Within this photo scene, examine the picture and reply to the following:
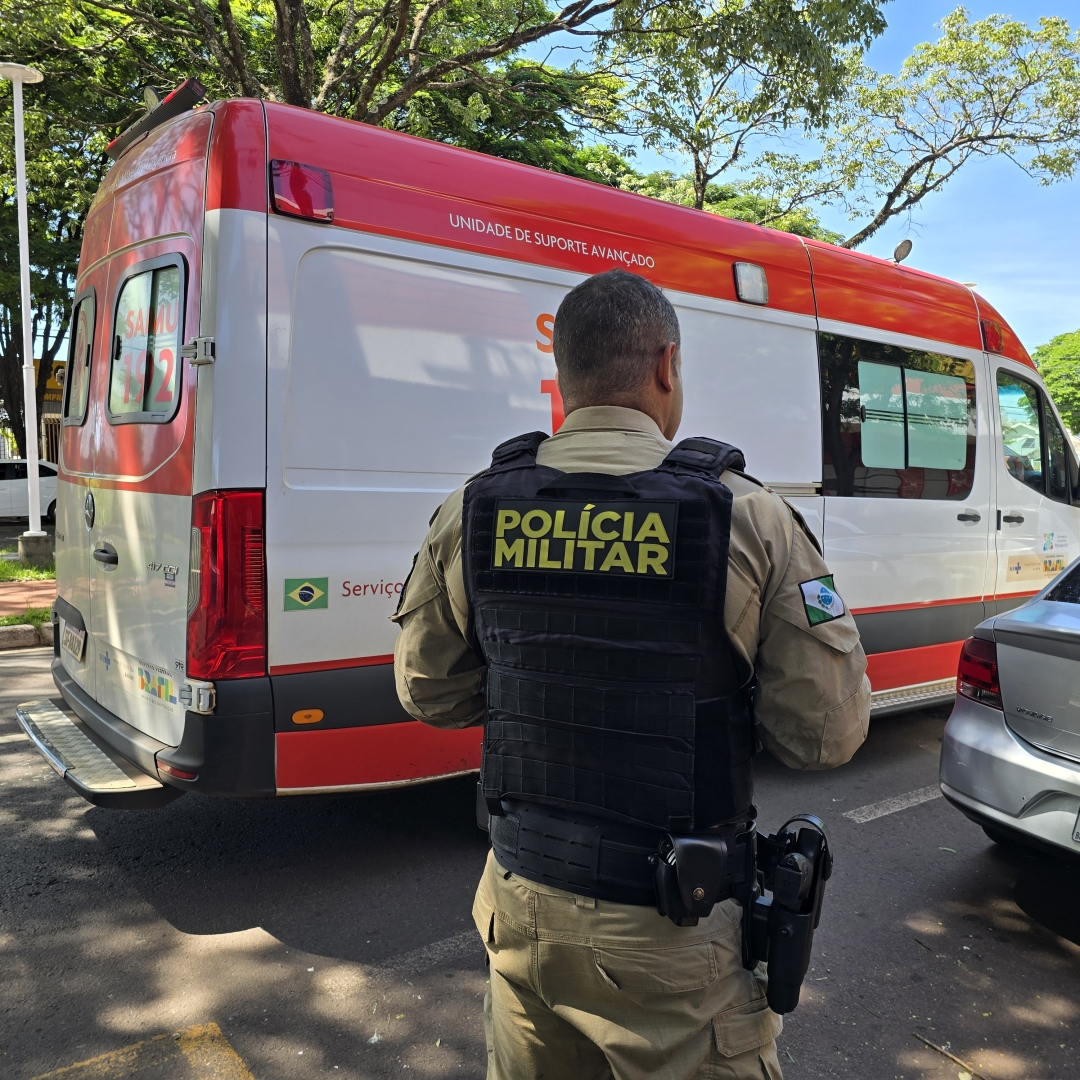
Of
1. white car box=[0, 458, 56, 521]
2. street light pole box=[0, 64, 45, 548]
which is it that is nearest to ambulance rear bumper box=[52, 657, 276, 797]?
street light pole box=[0, 64, 45, 548]

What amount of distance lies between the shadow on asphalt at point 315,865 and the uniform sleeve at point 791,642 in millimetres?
1992

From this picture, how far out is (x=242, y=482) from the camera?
9.55ft

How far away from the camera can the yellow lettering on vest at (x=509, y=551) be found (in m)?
1.51

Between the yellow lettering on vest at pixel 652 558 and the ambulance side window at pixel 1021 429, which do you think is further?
the ambulance side window at pixel 1021 429

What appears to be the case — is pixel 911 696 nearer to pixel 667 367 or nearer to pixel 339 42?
pixel 667 367

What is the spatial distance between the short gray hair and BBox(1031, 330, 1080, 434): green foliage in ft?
162

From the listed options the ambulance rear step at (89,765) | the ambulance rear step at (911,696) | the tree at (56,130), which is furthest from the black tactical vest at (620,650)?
the tree at (56,130)

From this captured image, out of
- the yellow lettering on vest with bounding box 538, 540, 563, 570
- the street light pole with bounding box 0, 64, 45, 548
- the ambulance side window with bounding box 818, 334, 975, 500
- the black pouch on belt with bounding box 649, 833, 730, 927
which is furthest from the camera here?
the street light pole with bounding box 0, 64, 45, 548

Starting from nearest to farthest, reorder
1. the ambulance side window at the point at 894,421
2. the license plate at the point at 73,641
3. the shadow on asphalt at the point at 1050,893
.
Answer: the shadow on asphalt at the point at 1050,893
the license plate at the point at 73,641
the ambulance side window at the point at 894,421

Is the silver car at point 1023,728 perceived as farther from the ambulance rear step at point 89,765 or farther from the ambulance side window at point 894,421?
the ambulance rear step at point 89,765

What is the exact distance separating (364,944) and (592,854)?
1.86 metres

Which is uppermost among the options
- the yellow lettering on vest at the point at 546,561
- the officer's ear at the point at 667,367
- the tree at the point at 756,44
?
the tree at the point at 756,44

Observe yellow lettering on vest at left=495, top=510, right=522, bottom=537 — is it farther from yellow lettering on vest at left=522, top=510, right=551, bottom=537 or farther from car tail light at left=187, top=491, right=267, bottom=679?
car tail light at left=187, top=491, right=267, bottom=679

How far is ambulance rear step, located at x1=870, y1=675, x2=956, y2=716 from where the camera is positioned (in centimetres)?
488
